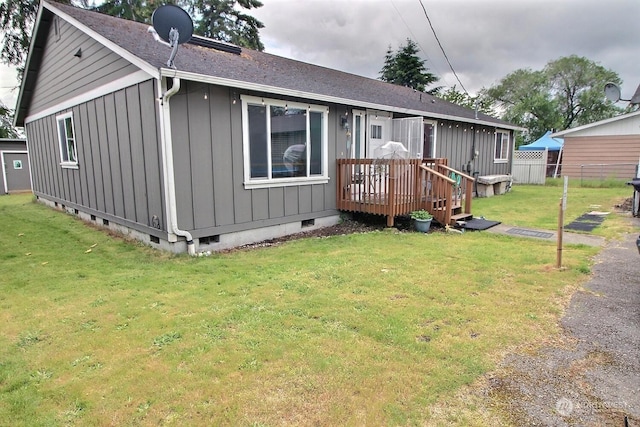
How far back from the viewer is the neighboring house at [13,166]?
16188 millimetres

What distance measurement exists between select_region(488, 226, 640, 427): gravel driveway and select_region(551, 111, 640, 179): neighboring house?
17.6 m

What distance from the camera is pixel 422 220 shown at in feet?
23.0

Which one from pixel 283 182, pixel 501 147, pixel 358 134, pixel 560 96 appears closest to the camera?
pixel 283 182

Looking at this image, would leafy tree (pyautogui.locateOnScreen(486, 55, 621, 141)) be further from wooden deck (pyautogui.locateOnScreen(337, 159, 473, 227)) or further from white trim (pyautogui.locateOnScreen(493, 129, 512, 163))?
wooden deck (pyautogui.locateOnScreen(337, 159, 473, 227))

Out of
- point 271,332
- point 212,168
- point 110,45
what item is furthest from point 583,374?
point 110,45

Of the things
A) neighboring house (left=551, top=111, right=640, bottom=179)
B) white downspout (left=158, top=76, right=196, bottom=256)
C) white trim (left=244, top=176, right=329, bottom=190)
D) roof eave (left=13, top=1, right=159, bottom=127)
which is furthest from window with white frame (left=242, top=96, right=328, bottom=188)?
neighboring house (left=551, top=111, right=640, bottom=179)

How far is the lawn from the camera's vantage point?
2152mm

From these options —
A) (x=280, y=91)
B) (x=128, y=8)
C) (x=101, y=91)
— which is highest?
(x=128, y=8)

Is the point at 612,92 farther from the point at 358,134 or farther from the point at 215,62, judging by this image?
the point at 215,62

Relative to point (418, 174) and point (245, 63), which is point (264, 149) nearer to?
point (245, 63)

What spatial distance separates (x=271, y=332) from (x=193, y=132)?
144 inches

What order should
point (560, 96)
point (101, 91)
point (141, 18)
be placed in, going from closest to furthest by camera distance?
point (101, 91) → point (141, 18) → point (560, 96)

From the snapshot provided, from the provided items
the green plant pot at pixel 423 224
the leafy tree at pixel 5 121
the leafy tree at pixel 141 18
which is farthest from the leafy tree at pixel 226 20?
the green plant pot at pixel 423 224

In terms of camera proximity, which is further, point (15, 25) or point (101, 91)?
point (15, 25)
